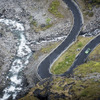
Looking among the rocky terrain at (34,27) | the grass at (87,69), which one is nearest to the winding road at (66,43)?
the rocky terrain at (34,27)

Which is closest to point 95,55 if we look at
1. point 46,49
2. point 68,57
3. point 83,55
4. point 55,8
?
point 83,55

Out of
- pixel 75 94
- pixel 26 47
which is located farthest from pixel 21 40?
pixel 75 94

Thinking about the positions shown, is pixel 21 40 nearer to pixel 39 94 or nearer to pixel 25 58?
pixel 25 58

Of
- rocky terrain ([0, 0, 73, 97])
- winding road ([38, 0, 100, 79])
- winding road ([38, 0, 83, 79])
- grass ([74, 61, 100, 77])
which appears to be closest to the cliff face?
grass ([74, 61, 100, 77])

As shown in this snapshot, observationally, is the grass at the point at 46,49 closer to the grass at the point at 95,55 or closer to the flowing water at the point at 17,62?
the flowing water at the point at 17,62

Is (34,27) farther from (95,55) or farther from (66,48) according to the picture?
(95,55)

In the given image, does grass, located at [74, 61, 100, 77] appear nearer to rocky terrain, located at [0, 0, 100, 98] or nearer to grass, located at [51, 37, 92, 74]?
grass, located at [51, 37, 92, 74]
